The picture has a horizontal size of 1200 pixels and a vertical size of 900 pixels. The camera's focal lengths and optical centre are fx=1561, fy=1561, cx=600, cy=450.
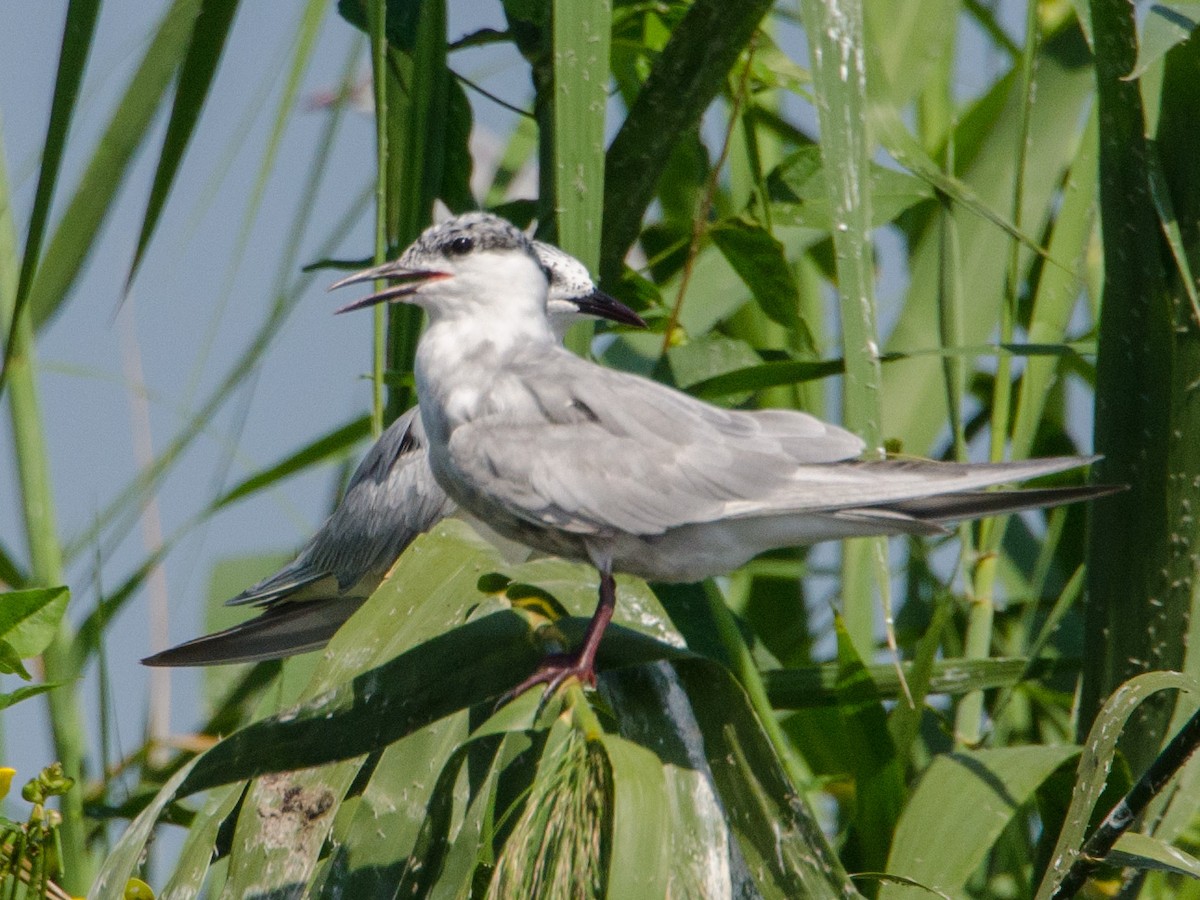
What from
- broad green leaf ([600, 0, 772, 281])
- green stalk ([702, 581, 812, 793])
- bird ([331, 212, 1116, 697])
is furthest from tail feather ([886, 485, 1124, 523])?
broad green leaf ([600, 0, 772, 281])

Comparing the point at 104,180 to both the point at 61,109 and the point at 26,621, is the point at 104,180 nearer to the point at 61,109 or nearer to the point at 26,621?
the point at 61,109

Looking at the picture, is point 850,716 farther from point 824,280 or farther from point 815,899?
point 824,280

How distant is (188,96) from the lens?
1.83 m

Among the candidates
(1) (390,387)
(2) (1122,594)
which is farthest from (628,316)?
(2) (1122,594)

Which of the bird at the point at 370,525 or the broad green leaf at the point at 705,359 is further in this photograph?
the bird at the point at 370,525

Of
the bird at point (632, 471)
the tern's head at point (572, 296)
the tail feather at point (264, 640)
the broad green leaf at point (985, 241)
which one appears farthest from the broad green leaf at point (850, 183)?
the broad green leaf at point (985, 241)

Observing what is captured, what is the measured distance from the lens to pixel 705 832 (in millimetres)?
1437

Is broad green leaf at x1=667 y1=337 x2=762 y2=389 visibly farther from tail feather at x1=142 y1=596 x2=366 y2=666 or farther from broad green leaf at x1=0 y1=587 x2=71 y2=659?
broad green leaf at x1=0 y1=587 x2=71 y2=659

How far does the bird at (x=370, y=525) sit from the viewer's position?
259cm

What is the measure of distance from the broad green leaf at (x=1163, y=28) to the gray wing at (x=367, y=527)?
1.55m

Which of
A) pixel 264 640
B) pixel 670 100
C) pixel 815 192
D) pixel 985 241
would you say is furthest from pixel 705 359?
pixel 264 640

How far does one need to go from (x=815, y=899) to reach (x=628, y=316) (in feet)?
3.86

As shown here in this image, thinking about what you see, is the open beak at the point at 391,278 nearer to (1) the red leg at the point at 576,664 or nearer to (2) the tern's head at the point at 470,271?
(2) the tern's head at the point at 470,271

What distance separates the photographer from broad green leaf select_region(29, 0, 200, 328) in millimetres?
2121
